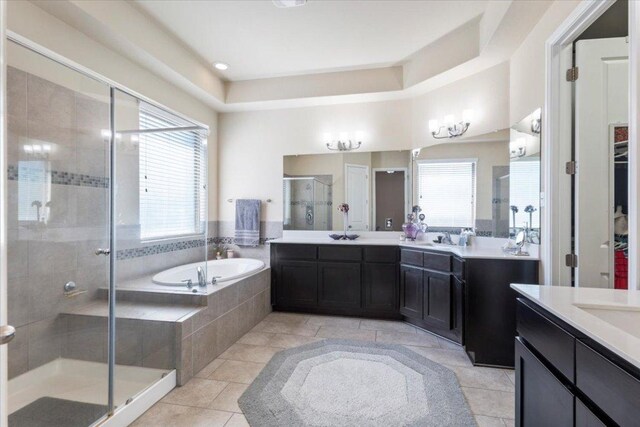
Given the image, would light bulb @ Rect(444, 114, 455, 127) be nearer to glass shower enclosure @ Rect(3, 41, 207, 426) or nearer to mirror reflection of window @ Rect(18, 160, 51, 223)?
glass shower enclosure @ Rect(3, 41, 207, 426)

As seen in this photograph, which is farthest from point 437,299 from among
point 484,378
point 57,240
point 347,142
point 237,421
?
point 57,240

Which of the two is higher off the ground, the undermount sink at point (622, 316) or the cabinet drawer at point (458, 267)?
the undermount sink at point (622, 316)

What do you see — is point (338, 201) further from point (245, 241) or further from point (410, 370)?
point (410, 370)

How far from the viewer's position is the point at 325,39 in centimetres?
297

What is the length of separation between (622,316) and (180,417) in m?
2.23

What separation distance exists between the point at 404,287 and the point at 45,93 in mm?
3416

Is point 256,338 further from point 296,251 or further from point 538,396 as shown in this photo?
point 538,396

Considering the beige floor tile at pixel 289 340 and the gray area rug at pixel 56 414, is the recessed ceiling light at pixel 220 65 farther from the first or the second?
the gray area rug at pixel 56 414

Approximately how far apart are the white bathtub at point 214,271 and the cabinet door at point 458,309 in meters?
2.04

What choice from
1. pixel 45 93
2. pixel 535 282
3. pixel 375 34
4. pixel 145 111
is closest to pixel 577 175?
pixel 535 282

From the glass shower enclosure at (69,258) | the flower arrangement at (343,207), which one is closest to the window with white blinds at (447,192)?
the flower arrangement at (343,207)

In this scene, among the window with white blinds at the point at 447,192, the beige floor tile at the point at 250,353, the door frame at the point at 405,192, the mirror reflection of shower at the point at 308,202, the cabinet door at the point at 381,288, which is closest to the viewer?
the beige floor tile at the point at 250,353

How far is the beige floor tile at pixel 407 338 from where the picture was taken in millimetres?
2881

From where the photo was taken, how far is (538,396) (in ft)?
3.84
